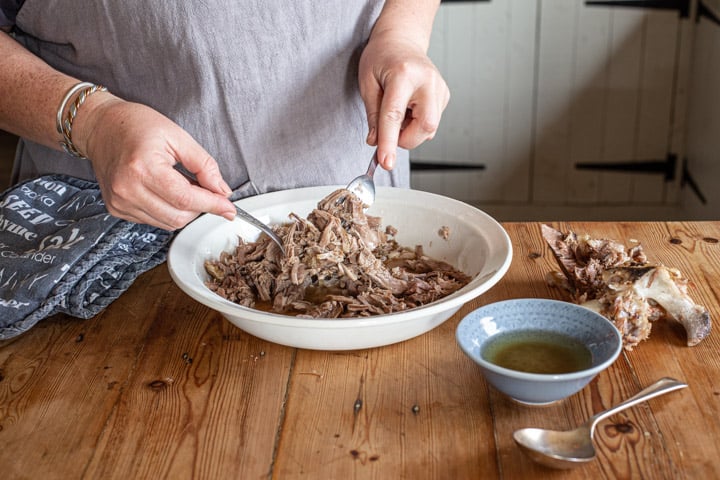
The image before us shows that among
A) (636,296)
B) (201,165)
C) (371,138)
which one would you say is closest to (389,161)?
(371,138)

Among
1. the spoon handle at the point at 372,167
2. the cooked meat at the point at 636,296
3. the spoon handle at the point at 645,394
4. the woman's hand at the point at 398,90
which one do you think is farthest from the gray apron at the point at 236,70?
the spoon handle at the point at 645,394

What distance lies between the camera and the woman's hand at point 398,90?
4.65 ft

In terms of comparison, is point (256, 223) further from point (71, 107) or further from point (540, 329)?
point (540, 329)

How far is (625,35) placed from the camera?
3414 millimetres

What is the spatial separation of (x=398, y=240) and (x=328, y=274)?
243 mm

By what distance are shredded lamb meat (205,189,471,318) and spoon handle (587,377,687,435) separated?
1.23ft

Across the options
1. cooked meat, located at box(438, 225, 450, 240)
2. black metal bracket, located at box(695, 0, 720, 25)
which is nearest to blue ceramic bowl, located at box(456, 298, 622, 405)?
cooked meat, located at box(438, 225, 450, 240)

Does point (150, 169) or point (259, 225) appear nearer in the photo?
point (150, 169)

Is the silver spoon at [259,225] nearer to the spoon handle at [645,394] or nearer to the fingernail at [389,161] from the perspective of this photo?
the fingernail at [389,161]

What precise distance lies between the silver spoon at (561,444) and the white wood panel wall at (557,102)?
269 centimetres

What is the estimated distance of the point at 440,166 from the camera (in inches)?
147

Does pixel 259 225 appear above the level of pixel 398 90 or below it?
below

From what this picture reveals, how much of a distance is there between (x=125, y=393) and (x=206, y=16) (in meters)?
0.75

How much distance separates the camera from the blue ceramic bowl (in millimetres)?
1009
